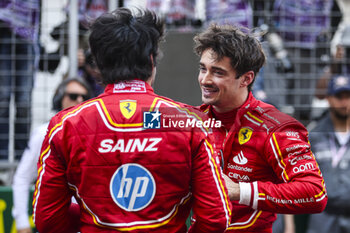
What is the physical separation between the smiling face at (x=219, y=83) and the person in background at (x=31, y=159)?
186 cm

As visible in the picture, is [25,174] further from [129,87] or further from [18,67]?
[129,87]

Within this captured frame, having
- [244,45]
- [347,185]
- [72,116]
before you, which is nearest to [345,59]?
[347,185]

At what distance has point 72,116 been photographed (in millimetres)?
1891

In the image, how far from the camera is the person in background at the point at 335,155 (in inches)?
165

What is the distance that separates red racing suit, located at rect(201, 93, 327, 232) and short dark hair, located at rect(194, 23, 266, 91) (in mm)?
193

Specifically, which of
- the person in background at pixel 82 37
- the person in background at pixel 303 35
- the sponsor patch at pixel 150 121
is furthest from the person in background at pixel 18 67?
the sponsor patch at pixel 150 121

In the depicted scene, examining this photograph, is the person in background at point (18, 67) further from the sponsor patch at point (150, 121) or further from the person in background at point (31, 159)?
the sponsor patch at point (150, 121)

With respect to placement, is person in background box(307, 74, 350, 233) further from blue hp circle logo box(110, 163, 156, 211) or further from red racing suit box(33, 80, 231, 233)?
blue hp circle logo box(110, 163, 156, 211)

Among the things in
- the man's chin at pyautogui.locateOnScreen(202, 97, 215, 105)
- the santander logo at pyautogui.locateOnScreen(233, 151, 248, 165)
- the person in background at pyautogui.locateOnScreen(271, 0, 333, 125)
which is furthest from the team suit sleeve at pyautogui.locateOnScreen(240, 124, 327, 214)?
the person in background at pyautogui.locateOnScreen(271, 0, 333, 125)

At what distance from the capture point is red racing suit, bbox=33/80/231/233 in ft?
6.09

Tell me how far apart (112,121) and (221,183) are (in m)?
0.52

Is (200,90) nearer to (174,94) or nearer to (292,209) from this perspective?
(174,94)

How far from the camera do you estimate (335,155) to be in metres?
4.31

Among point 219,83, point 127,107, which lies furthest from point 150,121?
point 219,83
